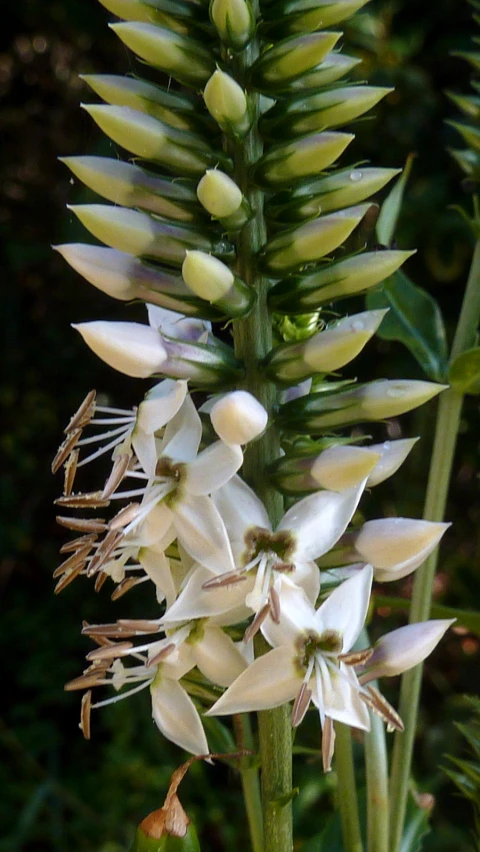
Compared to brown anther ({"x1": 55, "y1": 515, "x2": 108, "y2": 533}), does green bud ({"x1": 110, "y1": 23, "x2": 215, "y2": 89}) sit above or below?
above

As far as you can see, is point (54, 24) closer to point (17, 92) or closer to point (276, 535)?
point (17, 92)

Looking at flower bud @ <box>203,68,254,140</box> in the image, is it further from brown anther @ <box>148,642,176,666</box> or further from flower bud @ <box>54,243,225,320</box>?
brown anther @ <box>148,642,176,666</box>

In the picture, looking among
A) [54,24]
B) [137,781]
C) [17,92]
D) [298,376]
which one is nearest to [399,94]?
[54,24]

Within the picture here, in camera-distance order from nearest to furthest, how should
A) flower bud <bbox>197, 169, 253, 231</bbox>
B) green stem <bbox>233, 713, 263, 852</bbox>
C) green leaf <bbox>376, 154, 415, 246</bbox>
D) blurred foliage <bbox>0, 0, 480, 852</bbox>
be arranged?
flower bud <bbox>197, 169, 253, 231</bbox> < green stem <bbox>233, 713, 263, 852</bbox> < green leaf <bbox>376, 154, 415, 246</bbox> < blurred foliage <bbox>0, 0, 480, 852</bbox>

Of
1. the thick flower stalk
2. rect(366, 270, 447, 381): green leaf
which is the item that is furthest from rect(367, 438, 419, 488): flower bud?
rect(366, 270, 447, 381): green leaf

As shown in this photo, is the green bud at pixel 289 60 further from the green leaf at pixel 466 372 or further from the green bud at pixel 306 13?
the green leaf at pixel 466 372
